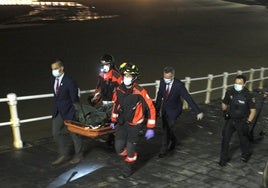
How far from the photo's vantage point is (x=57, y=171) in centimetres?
640

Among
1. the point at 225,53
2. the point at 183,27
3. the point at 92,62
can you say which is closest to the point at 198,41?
the point at 225,53

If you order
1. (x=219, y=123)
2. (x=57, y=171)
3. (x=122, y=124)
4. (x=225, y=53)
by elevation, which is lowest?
(x=225, y=53)

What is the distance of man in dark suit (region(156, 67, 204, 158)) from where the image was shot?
22.6 feet

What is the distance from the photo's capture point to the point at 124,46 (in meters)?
44.2

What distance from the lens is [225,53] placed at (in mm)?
43438

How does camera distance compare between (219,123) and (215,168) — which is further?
(219,123)

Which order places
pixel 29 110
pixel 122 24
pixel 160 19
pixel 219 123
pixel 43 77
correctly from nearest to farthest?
pixel 219 123 → pixel 29 110 → pixel 43 77 → pixel 122 24 → pixel 160 19

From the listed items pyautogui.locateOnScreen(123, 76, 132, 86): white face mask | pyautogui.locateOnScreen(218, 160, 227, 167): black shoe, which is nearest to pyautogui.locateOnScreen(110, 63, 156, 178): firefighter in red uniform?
pyautogui.locateOnScreen(123, 76, 132, 86): white face mask

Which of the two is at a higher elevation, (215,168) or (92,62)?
(215,168)

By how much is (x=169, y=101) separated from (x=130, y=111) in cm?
133

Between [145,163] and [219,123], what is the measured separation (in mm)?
4138

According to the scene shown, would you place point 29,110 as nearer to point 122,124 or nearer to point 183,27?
point 122,124

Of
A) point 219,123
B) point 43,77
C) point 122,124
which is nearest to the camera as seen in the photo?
point 122,124

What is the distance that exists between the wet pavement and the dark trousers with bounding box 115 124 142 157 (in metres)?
0.45
